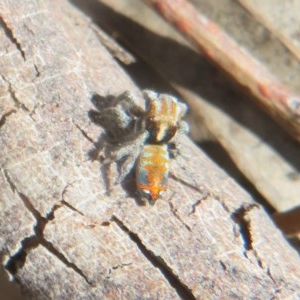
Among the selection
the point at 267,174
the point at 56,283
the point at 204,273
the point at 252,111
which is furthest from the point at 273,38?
the point at 56,283

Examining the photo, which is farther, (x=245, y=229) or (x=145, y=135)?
(x=145, y=135)

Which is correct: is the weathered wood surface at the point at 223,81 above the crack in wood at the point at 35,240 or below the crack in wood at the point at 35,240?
above

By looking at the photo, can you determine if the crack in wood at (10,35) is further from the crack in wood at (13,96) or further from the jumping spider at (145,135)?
the jumping spider at (145,135)

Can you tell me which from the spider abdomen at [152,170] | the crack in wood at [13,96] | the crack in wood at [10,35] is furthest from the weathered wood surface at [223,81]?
the crack in wood at [13,96]

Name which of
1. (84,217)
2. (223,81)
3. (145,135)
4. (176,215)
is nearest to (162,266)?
(176,215)

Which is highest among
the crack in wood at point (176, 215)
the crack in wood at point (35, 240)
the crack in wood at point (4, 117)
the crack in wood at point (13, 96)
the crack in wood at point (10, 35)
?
the crack in wood at point (10, 35)

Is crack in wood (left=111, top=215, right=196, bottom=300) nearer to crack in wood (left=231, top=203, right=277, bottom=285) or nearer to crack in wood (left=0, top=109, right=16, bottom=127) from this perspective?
crack in wood (left=231, top=203, right=277, bottom=285)

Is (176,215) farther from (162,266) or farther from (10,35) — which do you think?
(10,35)

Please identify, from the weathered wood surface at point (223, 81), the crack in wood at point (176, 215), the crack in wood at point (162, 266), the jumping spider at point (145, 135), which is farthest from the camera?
the weathered wood surface at point (223, 81)
